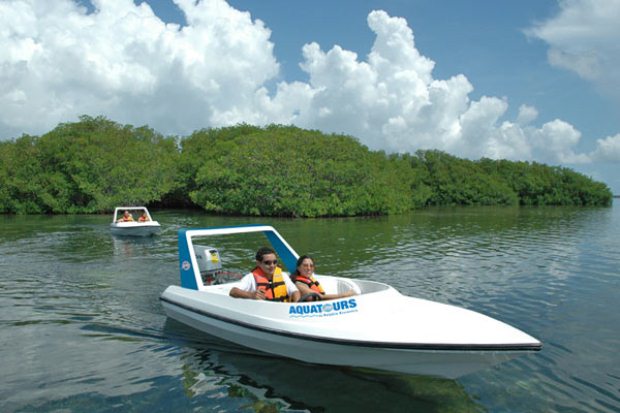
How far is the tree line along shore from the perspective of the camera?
51875 millimetres

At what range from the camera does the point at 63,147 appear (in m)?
63.8

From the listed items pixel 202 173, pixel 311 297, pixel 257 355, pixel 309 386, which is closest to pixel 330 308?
pixel 311 297

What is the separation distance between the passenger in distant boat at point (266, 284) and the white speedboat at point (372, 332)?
0.90 ft

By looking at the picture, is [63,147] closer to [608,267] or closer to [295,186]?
[295,186]

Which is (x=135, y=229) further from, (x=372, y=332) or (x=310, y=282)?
(x=372, y=332)

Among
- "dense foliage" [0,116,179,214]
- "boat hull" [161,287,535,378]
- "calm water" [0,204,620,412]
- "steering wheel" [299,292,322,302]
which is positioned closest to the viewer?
"boat hull" [161,287,535,378]

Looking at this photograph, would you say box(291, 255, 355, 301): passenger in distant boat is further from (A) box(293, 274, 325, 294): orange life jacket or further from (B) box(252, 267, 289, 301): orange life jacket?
(B) box(252, 267, 289, 301): orange life jacket

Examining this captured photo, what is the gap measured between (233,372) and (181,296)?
252 cm

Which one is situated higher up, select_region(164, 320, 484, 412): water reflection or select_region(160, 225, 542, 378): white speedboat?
select_region(160, 225, 542, 378): white speedboat

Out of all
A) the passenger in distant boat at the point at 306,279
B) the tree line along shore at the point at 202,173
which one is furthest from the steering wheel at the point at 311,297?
the tree line along shore at the point at 202,173

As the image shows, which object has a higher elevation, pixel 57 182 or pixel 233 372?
pixel 57 182

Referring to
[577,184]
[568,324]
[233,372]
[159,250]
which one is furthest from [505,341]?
[577,184]

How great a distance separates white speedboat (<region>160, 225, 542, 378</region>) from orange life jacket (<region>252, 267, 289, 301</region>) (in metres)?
0.51

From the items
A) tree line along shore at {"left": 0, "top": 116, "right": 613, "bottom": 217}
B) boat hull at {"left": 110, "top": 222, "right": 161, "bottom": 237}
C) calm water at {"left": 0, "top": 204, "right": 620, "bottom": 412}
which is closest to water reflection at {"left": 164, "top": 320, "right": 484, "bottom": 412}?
calm water at {"left": 0, "top": 204, "right": 620, "bottom": 412}
